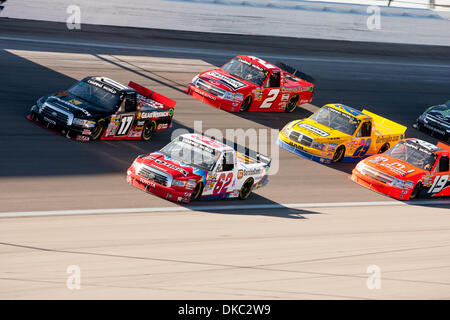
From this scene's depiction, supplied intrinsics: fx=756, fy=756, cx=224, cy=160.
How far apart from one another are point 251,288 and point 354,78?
2104 centimetres

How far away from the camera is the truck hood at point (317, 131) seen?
822 inches

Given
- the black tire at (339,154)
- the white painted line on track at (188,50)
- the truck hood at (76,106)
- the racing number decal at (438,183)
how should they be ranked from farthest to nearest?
the white painted line on track at (188,50) < the black tire at (339,154) < the racing number decal at (438,183) < the truck hood at (76,106)

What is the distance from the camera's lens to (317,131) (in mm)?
21109

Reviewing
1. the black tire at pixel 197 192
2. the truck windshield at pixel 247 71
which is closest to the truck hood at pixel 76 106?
the black tire at pixel 197 192

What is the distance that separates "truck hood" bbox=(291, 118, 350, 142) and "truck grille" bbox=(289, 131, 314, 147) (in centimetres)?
10

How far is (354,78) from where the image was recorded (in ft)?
103

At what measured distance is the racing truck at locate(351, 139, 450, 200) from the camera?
19031 millimetres

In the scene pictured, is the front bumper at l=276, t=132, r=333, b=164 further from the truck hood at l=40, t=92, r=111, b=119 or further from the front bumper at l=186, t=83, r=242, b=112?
the truck hood at l=40, t=92, r=111, b=119

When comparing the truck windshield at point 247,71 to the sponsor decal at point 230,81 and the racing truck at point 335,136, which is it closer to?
the sponsor decal at point 230,81

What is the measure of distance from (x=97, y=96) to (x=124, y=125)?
1033 millimetres

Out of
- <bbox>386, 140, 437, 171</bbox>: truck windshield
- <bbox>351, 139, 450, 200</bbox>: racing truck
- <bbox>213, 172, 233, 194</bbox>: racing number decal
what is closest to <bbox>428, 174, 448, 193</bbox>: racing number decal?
<bbox>351, 139, 450, 200</bbox>: racing truck

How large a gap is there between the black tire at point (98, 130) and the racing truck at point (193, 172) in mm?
2783

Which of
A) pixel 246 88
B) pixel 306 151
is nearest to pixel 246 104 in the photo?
pixel 246 88
